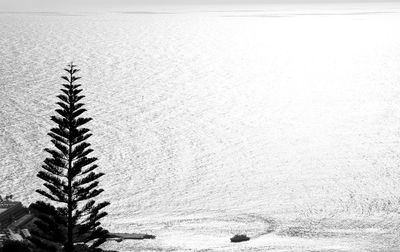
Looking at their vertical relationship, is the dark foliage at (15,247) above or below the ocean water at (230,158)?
below

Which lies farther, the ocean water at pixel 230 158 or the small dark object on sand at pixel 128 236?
the ocean water at pixel 230 158

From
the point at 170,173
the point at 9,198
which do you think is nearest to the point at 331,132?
the point at 170,173

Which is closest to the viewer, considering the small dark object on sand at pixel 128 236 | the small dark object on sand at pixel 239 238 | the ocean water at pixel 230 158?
the small dark object on sand at pixel 128 236

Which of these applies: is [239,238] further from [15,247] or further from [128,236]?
[15,247]

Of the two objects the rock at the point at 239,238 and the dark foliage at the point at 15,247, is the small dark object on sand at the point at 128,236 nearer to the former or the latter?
the rock at the point at 239,238

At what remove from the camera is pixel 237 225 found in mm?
81625

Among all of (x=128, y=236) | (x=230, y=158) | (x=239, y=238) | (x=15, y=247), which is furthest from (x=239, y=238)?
(x=230, y=158)

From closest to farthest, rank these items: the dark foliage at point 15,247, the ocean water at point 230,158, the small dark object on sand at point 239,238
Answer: the dark foliage at point 15,247 < the small dark object on sand at point 239,238 < the ocean water at point 230,158

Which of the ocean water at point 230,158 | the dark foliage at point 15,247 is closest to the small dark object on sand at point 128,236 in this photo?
the ocean water at point 230,158

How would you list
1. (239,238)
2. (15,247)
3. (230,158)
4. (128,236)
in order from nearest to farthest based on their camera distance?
(15,247) < (128,236) < (239,238) < (230,158)

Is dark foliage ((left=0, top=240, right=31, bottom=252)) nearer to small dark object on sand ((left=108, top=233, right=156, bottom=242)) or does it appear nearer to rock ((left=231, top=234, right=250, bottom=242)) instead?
small dark object on sand ((left=108, top=233, right=156, bottom=242))

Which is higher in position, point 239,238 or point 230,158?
point 230,158

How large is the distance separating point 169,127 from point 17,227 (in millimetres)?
53517

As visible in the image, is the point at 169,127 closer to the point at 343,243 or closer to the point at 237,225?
the point at 237,225
